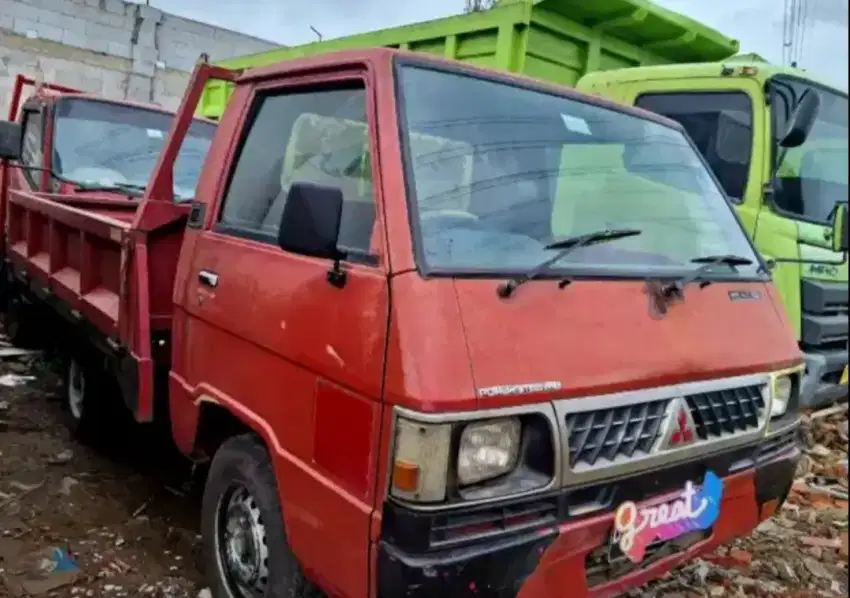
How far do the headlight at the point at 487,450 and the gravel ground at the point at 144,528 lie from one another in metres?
1.37

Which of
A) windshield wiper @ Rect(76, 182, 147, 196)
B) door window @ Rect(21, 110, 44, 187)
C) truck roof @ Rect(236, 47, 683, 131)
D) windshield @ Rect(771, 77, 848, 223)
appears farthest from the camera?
door window @ Rect(21, 110, 44, 187)

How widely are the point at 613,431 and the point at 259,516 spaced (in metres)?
1.22

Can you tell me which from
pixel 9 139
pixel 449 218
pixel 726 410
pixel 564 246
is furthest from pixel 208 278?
pixel 9 139

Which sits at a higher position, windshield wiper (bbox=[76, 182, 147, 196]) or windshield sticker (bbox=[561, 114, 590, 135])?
windshield sticker (bbox=[561, 114, 590, 135])

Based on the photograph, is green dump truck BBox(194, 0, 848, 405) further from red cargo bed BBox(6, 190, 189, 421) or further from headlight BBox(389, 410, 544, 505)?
headlight BBox(389, 410, 544, 505)

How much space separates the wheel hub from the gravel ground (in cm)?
44

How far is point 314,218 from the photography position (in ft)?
7.26

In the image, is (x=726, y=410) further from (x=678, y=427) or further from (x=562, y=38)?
(x=562, y=38)

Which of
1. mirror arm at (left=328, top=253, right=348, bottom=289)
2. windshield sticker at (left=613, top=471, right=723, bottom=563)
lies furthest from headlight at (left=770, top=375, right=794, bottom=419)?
mirror arm at (left=328, top=253, right=348, bottom=289)

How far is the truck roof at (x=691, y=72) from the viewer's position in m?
5.00

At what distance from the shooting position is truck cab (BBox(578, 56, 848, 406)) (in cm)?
467

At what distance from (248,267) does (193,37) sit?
9628 millimetres

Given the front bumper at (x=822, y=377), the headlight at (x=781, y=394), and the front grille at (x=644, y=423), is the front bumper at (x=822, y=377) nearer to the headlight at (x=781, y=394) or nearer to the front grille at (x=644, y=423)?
the headlight at (x=781, y=394)

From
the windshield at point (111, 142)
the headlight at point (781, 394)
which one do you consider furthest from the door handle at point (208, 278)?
the windshield at point (111, 142)
